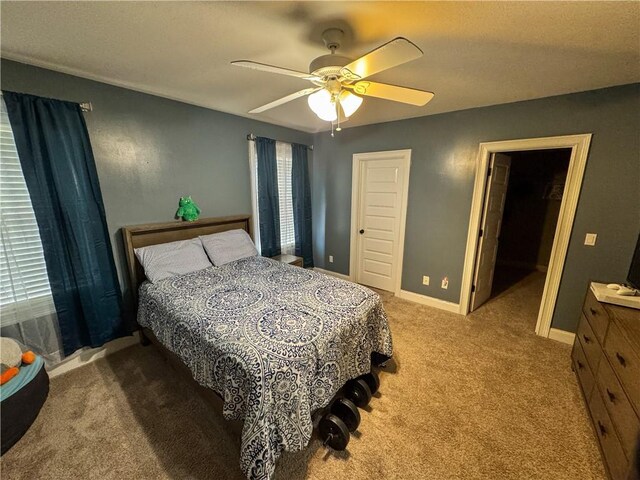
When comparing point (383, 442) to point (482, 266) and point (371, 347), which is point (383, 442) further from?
point (482, 266)

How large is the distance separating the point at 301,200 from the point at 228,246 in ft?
4.87

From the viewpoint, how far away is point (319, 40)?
148cm

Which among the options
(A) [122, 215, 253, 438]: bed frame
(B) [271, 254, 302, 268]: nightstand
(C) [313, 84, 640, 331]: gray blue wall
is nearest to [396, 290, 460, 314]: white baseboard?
(C) [313, 84, 640, 331]: gray blue wall

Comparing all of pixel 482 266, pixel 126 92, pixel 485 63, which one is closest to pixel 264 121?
pixel 126 92

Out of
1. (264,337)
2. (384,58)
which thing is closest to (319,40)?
(384,58)

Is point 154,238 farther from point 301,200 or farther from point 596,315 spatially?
point 596,315

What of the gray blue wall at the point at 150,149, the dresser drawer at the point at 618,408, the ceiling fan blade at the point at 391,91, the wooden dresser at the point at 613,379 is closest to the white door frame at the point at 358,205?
the gray blue wall at the point at 150,149

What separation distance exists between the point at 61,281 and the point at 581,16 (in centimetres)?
371

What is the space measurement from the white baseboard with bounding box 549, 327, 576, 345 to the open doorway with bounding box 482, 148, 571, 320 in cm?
158

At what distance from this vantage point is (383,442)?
60.9 inches

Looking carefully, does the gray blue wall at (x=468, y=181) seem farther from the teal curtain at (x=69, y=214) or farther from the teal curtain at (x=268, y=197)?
the teal curtain at (x=69, y=214)

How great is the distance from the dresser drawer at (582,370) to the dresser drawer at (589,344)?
0.05 metres

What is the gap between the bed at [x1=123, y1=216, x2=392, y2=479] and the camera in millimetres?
1206

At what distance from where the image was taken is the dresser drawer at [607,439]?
4.01 ft
